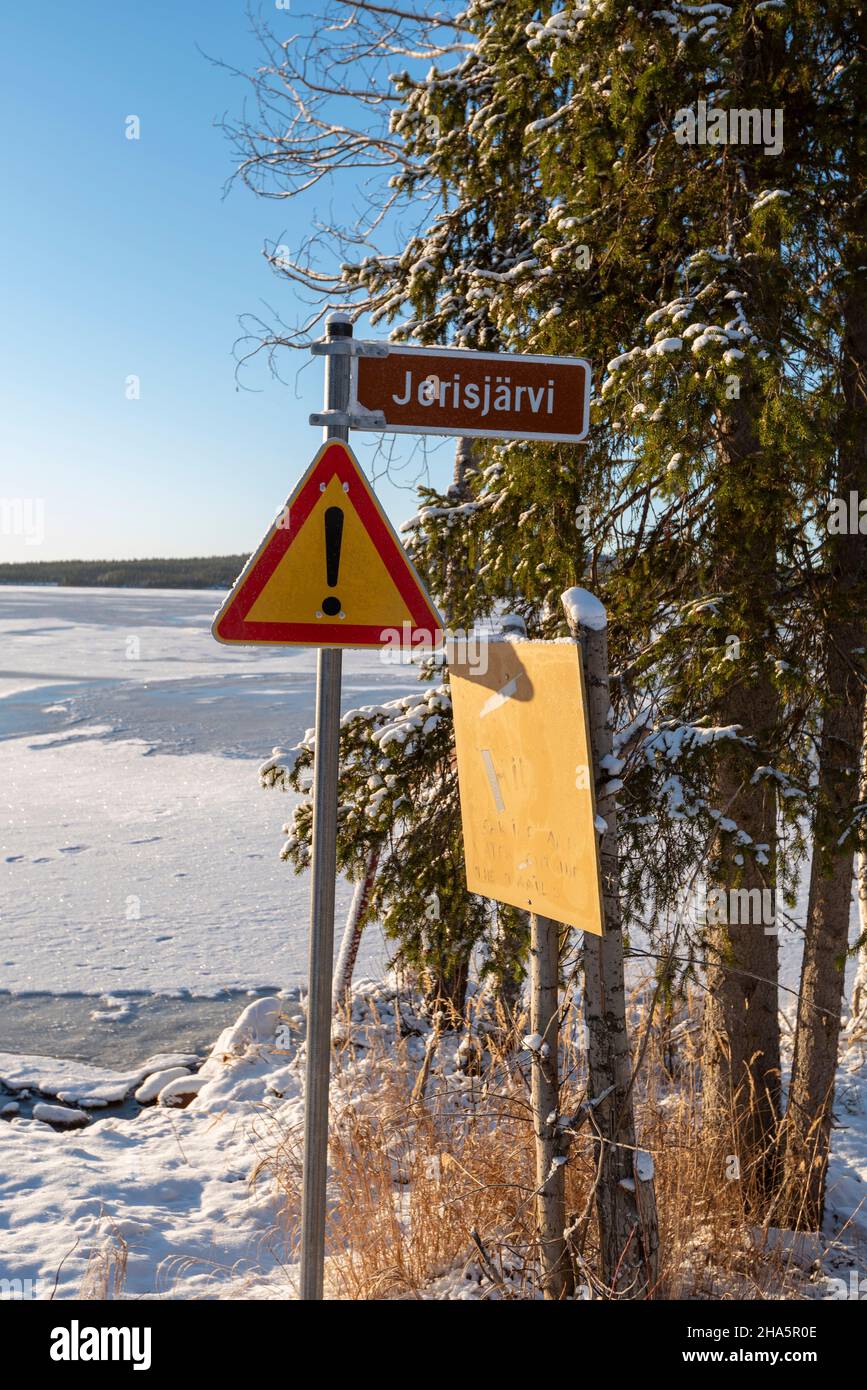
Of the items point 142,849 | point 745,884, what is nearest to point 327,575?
point 745,884

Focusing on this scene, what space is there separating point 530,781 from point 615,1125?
107cm

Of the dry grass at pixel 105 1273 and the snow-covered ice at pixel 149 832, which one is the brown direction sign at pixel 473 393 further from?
the snow-covered ice at pixel 149 832

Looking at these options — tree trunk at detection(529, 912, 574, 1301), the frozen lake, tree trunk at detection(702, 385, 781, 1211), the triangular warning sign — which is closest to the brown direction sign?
the triangular warning sign

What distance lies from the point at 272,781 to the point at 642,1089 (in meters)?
2.25

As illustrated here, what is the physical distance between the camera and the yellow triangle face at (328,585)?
269 centimetres

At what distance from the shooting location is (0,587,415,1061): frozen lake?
741 centimetres

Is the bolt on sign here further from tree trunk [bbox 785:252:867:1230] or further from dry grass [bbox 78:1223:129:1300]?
dry grass [bbox 78:1223:129:1300]

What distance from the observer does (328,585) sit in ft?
8.96

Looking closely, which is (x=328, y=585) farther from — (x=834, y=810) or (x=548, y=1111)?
(x=834, y=810)

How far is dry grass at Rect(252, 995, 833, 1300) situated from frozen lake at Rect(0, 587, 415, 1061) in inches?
110

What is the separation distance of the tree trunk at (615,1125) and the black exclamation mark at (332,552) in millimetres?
811
